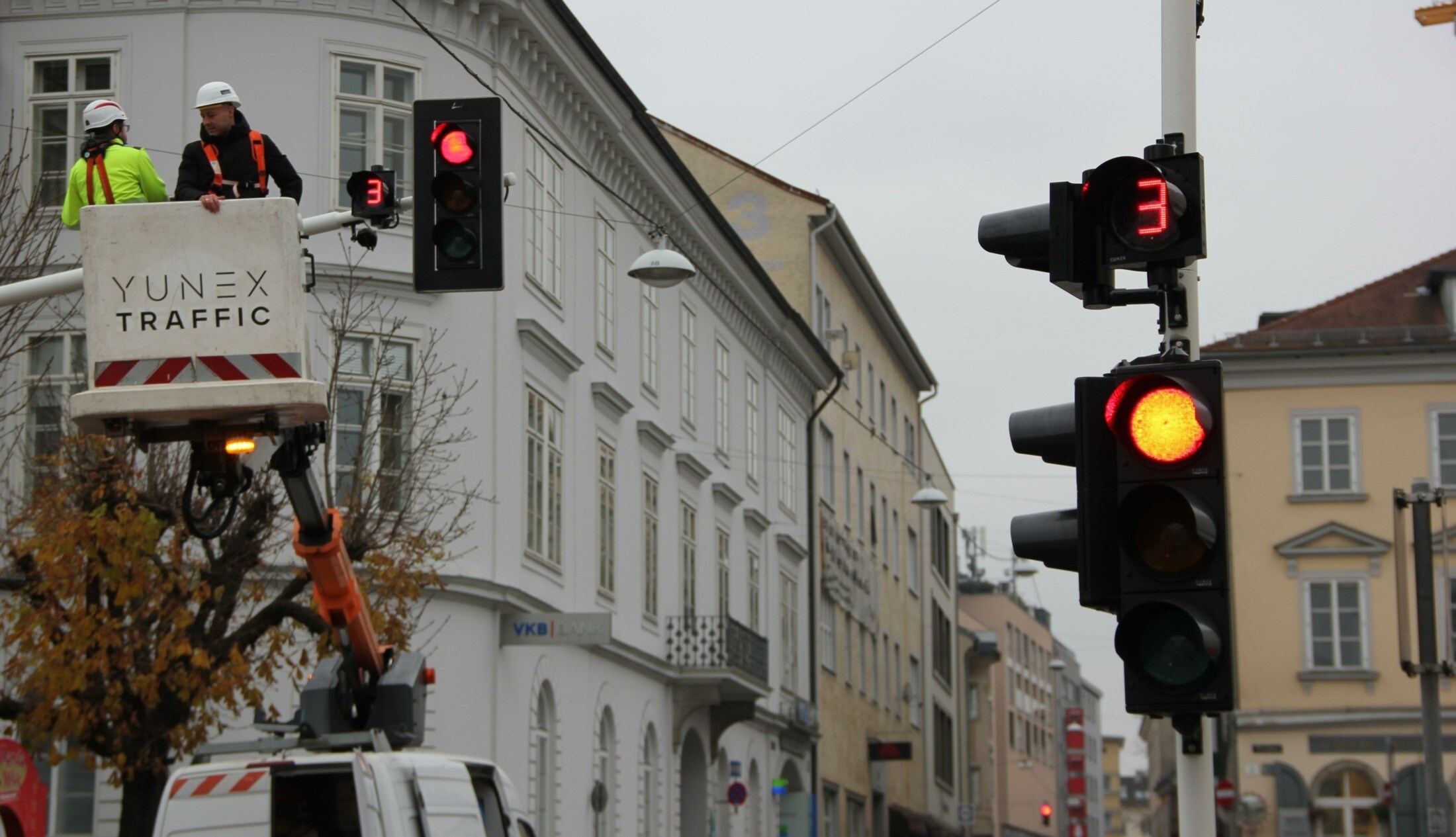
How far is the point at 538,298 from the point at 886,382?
35758 mm

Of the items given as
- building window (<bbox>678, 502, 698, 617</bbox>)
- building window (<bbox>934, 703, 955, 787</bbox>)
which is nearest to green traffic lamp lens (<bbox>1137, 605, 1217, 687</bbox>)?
building window (<bbox>678, 502, 698, 617</bbox>)

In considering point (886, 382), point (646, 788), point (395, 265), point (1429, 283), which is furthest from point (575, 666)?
point (886, 382)

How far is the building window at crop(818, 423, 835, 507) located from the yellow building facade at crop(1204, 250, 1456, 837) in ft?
32.3

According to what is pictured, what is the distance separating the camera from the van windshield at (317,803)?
1434 centimetres

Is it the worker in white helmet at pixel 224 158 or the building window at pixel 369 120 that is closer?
the worker in white helmet at pixel 224 158

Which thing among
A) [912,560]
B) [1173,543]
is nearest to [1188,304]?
[1173,543]

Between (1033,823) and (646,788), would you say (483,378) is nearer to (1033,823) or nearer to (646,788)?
(646,788)

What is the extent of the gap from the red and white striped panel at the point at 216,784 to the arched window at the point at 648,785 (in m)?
19.7

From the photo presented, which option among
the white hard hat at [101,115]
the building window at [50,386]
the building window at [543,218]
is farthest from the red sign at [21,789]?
the building window at [543,218]

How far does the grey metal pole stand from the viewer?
68.3 ft

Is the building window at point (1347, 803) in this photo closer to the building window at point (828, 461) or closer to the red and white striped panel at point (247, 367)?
the building window at point (828, 461)

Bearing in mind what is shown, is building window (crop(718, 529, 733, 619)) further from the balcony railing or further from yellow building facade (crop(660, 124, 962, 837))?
yellow building facade (crop(660, 124, 962, 837))

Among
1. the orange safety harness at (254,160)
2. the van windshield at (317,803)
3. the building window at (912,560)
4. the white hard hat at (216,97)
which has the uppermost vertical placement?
the building window at (912,560)

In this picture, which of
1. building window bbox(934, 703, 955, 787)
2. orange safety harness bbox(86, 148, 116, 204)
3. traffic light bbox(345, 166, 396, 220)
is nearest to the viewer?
orange safety harness bbox(86, 148, 116, 204)
